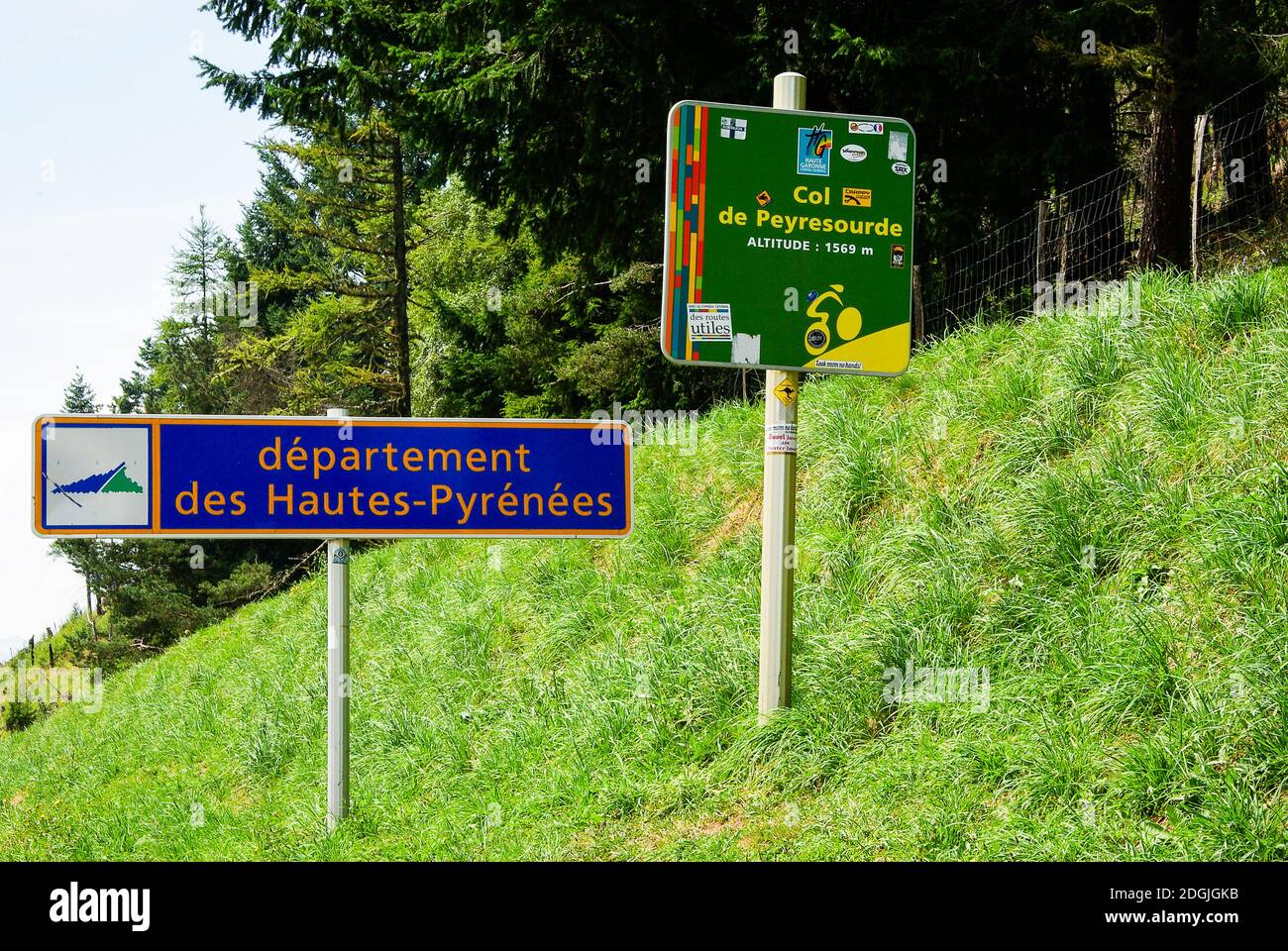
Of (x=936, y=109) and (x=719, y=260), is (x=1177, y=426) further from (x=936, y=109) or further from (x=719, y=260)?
(x=936, y=109)

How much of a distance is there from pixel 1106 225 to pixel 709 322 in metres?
7.92

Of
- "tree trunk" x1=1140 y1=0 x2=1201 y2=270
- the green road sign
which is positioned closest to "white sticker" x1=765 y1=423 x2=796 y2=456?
the green road sign

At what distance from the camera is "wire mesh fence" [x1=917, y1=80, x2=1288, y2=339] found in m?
9.66

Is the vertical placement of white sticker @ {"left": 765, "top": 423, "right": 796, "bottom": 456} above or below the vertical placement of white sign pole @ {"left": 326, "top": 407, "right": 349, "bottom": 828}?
above

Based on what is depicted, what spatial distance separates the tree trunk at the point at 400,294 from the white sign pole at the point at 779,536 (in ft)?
66.0

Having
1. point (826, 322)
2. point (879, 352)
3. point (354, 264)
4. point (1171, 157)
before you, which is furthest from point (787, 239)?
point (354, 264)

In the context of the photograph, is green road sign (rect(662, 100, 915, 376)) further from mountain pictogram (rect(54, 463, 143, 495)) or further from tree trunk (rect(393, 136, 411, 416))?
tree trunk (rect(393, 136, 411, 416))

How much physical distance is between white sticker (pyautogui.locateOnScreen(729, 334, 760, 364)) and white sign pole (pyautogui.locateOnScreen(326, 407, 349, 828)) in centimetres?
187

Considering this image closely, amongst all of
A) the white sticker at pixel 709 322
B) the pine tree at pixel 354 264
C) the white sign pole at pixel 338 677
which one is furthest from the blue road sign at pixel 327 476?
the pine tree at pixel 354 264

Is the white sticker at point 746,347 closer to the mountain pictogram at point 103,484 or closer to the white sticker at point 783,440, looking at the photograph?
the white sticker at point 783,440

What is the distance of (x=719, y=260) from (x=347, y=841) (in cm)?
332

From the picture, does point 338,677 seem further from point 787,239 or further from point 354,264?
point 354,264

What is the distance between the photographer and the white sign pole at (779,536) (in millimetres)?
4730


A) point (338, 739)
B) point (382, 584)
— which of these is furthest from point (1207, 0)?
point (338, 739)
